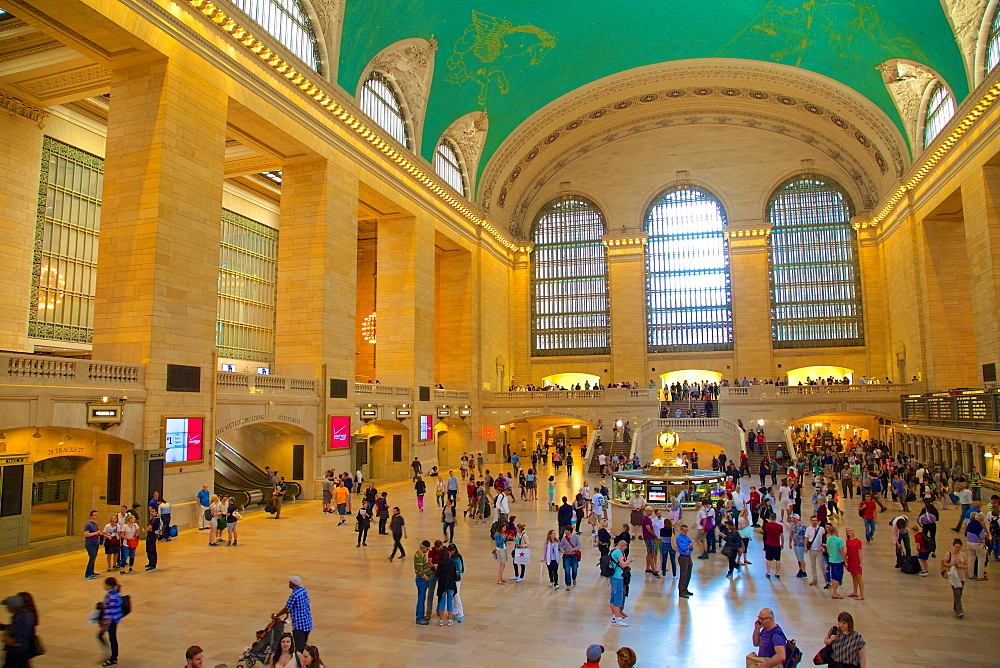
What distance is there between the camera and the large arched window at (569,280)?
138ft

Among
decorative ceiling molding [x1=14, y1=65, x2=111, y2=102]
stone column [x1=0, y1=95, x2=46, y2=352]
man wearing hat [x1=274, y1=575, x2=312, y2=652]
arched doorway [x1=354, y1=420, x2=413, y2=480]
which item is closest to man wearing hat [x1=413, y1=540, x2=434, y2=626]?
man wearing hat [x1=274, y1=575, x2=312, y2=652]

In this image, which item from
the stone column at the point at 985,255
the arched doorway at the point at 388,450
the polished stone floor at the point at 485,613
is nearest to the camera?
the polished stone floor at the point at 485,613

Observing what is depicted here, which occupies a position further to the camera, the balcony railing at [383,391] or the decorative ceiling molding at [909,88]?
the decorative ceiling molding at [909,88]

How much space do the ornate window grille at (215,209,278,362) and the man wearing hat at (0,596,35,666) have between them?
2249cm

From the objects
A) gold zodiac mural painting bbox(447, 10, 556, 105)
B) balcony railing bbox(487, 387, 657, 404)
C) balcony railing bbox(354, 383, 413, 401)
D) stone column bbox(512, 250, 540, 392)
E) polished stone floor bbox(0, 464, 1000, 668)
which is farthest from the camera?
stone column bbox(512, 250, 540, 392)

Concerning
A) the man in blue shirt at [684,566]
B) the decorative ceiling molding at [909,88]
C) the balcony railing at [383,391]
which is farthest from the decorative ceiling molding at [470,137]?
the man in blue shirt at [684,566]

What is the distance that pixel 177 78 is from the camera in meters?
16.3

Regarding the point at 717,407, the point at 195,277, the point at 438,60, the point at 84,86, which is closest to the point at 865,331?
the point at 717,407

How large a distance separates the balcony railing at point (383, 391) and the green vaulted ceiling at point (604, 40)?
10.3m

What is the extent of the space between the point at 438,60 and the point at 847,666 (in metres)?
26.8

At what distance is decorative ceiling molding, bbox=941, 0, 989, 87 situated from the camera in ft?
75.4

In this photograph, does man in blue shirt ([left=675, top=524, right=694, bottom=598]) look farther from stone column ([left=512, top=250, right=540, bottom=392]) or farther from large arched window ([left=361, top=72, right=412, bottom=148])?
stone column ([left=512, top=250, right=540, bottom=392])

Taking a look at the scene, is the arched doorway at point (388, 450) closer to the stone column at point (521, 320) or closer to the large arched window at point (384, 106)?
the large arched window at point (384, 106)

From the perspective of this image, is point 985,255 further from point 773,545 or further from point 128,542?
point 128,542
